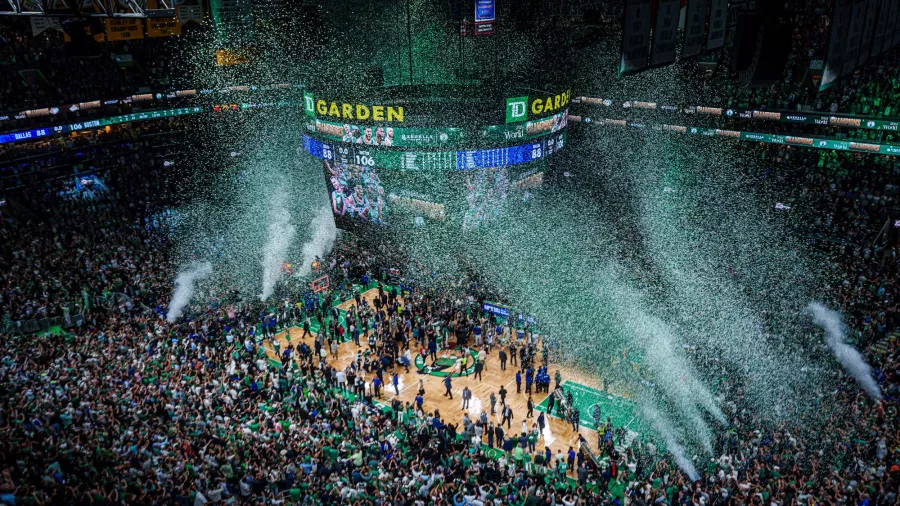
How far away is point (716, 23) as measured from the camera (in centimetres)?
1435

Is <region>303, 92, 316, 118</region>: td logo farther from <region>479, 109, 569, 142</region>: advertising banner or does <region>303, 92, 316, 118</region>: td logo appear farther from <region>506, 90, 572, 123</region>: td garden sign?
<region>506, 90, 572, 123</region>: td garden sign

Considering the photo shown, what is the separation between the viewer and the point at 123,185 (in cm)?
3747

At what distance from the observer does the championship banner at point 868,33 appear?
44.1 feet

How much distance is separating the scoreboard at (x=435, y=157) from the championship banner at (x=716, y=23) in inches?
567

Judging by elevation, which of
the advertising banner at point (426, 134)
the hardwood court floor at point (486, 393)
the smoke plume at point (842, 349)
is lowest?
the hardwood court floor at point (486, 393)

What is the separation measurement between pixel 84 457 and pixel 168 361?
20.3ft

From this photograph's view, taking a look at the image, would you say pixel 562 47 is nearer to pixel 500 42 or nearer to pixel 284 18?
pixel 500 42

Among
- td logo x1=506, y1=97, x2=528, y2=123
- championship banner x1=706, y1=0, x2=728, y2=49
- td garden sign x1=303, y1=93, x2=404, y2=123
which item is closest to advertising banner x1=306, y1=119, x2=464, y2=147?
td garden sign x1=303, y1=93, x2=404, y2=123

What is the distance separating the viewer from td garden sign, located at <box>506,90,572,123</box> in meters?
27.7

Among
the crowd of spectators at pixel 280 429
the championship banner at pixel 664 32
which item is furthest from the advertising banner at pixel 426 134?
the championship banner at pixel 664 32

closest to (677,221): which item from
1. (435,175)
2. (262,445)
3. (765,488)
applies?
(435,175)

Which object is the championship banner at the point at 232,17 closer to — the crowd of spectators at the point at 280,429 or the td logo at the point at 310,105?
the td logo at the point at 310,105

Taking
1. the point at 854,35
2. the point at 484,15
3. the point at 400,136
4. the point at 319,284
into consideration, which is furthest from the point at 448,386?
the point at 484,15

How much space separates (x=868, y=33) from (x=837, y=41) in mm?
2351
